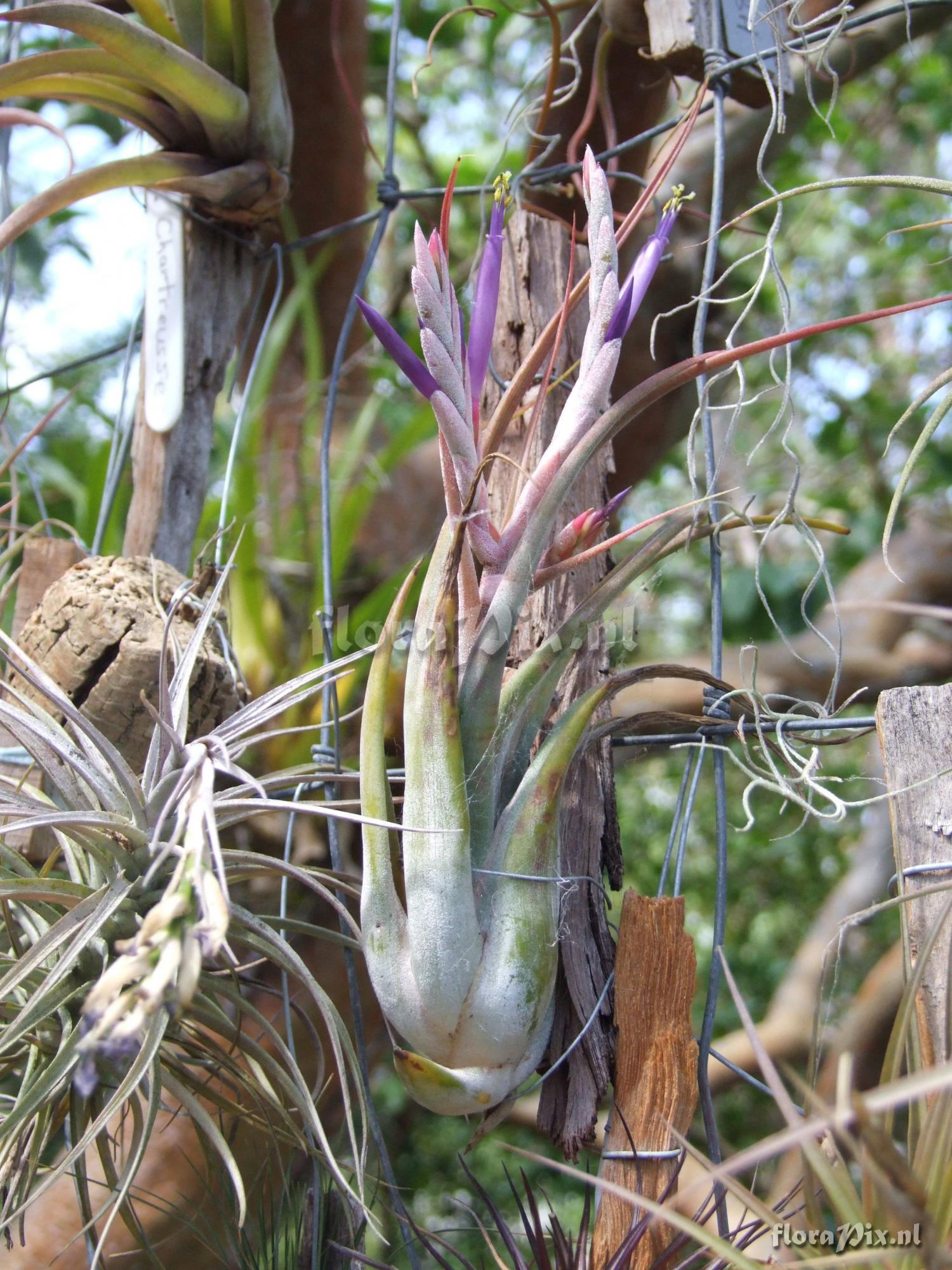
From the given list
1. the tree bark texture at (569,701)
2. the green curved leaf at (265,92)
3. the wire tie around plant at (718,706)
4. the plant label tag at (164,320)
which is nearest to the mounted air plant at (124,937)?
the tree bark texture at (569,701)

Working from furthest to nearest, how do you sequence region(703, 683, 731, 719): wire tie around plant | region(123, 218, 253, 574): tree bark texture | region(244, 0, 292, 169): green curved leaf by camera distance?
1. region(123, 218, 253, 574): tree bark texture
2. region(244, 0, 292, 169): green curved leaf
3. region(703, 683, 731, 719): wire tie around plant

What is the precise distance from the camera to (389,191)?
34.3 inches

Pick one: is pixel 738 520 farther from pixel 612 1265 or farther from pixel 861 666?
pixel 861 666

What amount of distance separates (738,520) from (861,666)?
63.5 inches

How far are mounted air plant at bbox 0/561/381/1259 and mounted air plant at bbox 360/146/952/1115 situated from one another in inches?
2.1

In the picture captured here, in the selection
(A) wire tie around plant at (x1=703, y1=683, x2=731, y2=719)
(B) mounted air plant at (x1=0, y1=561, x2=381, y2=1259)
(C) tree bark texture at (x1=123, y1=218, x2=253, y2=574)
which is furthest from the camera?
(C) tree bark texture at (x1=123, y1=218, x2=253, y2=574)

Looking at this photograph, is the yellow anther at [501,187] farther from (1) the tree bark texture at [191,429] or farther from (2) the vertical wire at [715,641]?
(1) the tree bark texture at [191,429]

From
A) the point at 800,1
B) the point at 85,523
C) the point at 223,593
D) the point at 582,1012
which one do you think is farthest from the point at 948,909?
the point at 85,523

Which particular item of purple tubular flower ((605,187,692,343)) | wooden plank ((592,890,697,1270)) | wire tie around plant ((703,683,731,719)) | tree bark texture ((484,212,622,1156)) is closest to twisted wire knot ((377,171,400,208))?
tree bark texture ((484,212,622,1156))

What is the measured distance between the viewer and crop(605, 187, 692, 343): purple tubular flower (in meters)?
0.60

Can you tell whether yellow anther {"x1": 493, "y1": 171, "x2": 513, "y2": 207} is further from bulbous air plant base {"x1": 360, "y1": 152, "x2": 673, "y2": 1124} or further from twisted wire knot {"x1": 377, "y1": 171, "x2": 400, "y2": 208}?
twisted wire knot {"x1": 377, "y1": 171, "x2": 400, "y2": 208}

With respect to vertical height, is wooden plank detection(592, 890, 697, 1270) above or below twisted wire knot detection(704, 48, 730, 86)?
below

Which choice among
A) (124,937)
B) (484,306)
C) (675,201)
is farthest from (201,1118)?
(675,201)

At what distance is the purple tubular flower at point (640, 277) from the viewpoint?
0.60m
